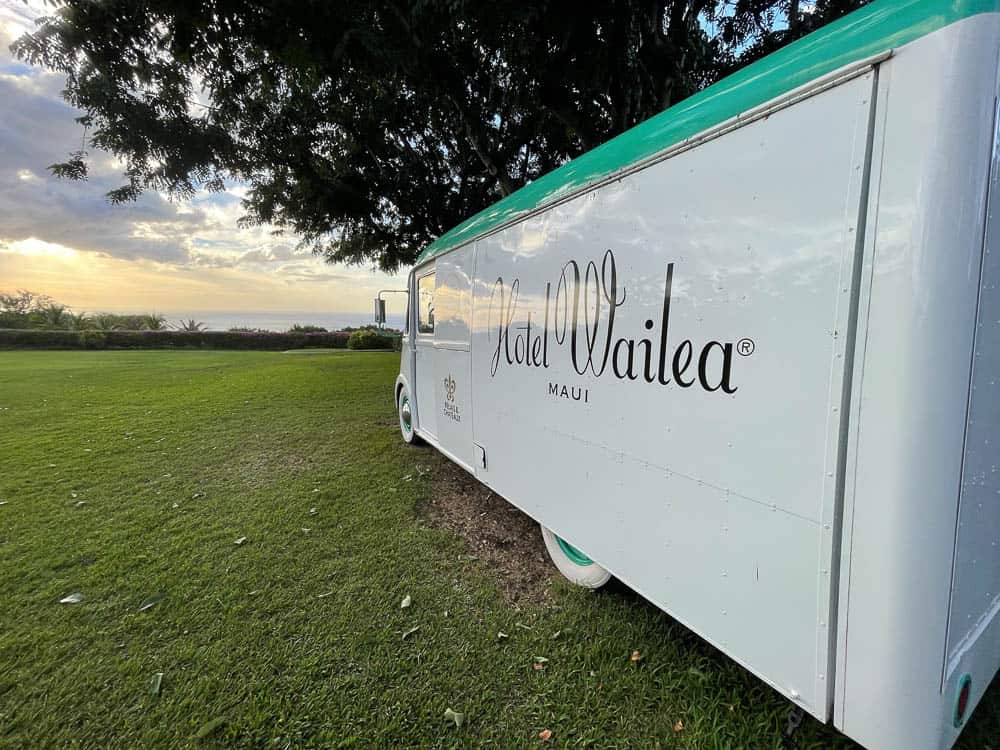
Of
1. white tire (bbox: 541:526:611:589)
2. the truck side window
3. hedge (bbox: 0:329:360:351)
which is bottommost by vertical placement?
white tire (bbox: 541:526:611:589)

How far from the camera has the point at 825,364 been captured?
4.25 feet

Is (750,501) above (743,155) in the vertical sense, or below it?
below

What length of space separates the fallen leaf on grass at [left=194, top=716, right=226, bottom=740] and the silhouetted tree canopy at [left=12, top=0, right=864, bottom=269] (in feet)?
16.6

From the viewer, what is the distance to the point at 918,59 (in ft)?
3.67

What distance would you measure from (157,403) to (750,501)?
11.6 metres

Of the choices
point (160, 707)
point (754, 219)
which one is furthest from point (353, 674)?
point (754, 219)

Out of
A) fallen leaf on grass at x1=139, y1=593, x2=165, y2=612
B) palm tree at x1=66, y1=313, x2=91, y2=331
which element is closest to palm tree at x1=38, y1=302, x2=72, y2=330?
palm tree at x1=66, y1=313, x2=91, y2=331

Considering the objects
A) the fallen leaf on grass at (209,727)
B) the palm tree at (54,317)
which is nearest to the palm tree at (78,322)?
the palm tree at (54,317)

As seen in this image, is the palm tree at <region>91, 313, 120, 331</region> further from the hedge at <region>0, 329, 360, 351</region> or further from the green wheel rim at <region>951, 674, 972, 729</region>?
the green wheel rim at <region>951, 674, 972, 729</region>

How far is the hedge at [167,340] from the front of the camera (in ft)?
85.6

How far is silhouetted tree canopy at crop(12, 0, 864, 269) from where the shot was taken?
4121 mm

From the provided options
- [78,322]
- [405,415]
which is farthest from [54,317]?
[405,415]

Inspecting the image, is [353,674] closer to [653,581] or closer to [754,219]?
[653,581]

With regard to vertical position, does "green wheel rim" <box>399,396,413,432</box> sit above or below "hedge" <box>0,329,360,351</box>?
below
